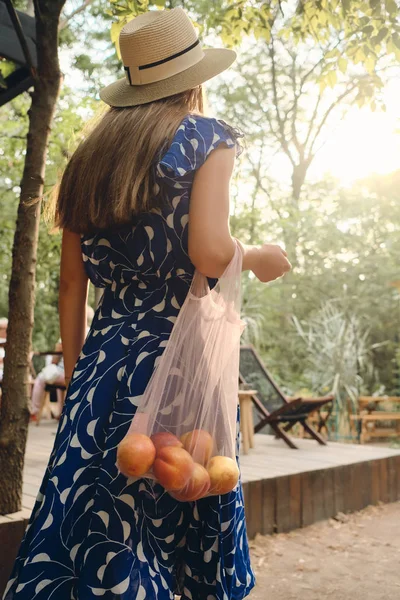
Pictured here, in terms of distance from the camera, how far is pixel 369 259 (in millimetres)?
16922

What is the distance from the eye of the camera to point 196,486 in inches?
50.3

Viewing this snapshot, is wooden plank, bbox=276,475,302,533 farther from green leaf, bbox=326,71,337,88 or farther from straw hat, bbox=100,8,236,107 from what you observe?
straw hat, bbox=100,8,236,107

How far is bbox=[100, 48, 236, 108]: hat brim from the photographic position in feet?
5.05

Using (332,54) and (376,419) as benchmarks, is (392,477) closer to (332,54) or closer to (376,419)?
(332,54)

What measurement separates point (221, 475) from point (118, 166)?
72cm

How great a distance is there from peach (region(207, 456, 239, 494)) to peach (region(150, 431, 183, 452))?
0.08 meters

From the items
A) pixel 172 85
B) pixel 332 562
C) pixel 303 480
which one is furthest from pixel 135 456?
pixel 303 480

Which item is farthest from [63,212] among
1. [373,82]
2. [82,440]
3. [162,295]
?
[373,82]

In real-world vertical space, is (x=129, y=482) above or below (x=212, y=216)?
below

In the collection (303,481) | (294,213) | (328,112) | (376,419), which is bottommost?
(303,481)

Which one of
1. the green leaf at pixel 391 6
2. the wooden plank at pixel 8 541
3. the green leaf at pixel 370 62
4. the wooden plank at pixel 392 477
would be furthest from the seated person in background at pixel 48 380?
the green leaf at pixel 391 6

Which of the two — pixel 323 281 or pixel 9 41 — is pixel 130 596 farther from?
pixel 323 281

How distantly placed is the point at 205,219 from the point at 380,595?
2.56 metres

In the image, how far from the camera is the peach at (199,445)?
1.33m
